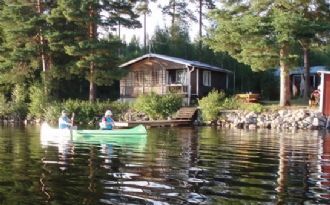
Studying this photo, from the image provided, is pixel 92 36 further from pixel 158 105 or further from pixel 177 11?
pixel 177 11

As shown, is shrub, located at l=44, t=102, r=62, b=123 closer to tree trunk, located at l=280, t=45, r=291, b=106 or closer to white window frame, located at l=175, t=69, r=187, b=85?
white window frame, located at l=175, t=69, r=187, b=85

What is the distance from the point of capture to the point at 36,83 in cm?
4403

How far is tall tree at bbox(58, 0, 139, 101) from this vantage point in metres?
38.2

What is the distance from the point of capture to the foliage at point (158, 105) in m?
36.8

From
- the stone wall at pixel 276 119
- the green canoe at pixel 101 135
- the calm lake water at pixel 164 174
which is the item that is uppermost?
the stone wall at pixel 276 119

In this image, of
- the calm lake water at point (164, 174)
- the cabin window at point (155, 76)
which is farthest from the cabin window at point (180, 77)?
the calm lake water at point (164, 174)

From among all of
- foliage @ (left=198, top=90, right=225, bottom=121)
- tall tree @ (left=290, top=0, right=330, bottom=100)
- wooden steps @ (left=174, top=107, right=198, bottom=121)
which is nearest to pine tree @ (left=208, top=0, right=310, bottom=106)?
tall tree @ (left=290, top=0, right=330, bottom=100)

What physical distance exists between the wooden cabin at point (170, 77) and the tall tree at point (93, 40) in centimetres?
332


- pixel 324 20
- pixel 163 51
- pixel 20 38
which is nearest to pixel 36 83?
pixel 20 38

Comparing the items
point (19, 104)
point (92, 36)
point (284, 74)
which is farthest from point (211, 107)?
point (19, 104)

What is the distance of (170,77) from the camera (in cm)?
4475

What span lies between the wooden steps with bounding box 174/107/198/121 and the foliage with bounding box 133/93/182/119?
0.63 m

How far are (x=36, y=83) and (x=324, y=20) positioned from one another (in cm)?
2397

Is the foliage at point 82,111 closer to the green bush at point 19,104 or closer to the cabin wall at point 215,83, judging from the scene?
the green bush at point 19,104
